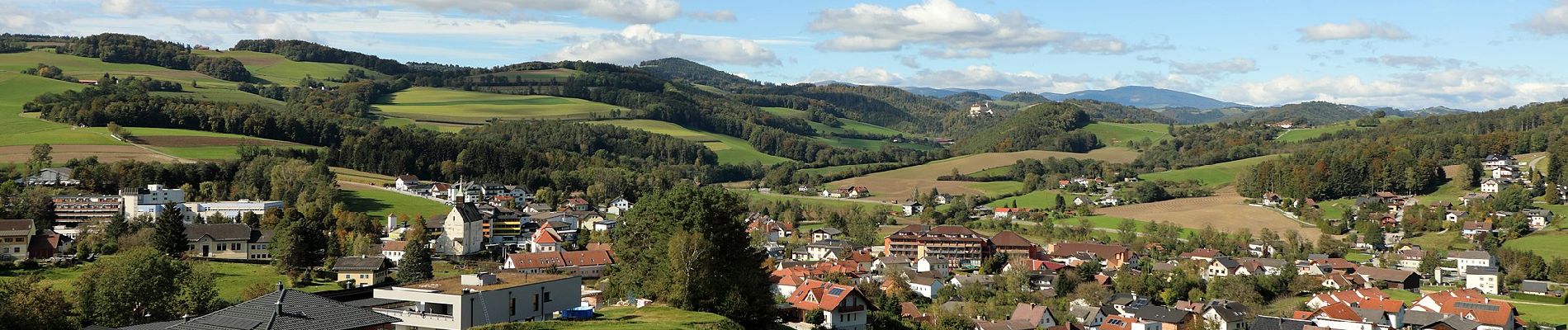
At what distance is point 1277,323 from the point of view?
4444 cm

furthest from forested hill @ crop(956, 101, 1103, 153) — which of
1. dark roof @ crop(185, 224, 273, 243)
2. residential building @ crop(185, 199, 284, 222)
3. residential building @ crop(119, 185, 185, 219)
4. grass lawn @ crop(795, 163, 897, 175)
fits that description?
dark roof @ crop(185, 224, 273, 243)

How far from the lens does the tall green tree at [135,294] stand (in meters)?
29.4

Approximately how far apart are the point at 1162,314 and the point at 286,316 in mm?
34658

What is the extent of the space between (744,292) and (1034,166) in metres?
76.3

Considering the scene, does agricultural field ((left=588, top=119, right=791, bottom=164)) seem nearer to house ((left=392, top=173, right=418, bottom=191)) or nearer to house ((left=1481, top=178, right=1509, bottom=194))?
house ((left=392, top=173, right=418, bottom=191))

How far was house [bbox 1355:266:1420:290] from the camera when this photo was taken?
55.1 metres

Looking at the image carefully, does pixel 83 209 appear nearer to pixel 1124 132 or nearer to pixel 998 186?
pixel 998 186

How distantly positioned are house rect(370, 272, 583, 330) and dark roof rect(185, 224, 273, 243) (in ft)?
83.9

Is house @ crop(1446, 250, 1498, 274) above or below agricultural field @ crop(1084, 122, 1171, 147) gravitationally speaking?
below

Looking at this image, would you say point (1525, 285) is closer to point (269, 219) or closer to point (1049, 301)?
point (1049, 301)

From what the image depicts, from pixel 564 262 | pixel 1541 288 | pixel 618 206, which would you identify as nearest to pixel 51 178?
pixel 564 262

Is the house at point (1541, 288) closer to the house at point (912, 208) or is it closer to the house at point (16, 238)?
the house at point (912, 208)

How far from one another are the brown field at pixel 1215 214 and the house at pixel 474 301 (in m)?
52.8

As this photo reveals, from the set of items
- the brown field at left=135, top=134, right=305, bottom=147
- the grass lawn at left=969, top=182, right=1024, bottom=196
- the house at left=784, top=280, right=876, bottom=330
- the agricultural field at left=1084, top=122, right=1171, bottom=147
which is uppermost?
the agricultural field at left=1084, top=122, right=1171, bottom=147
